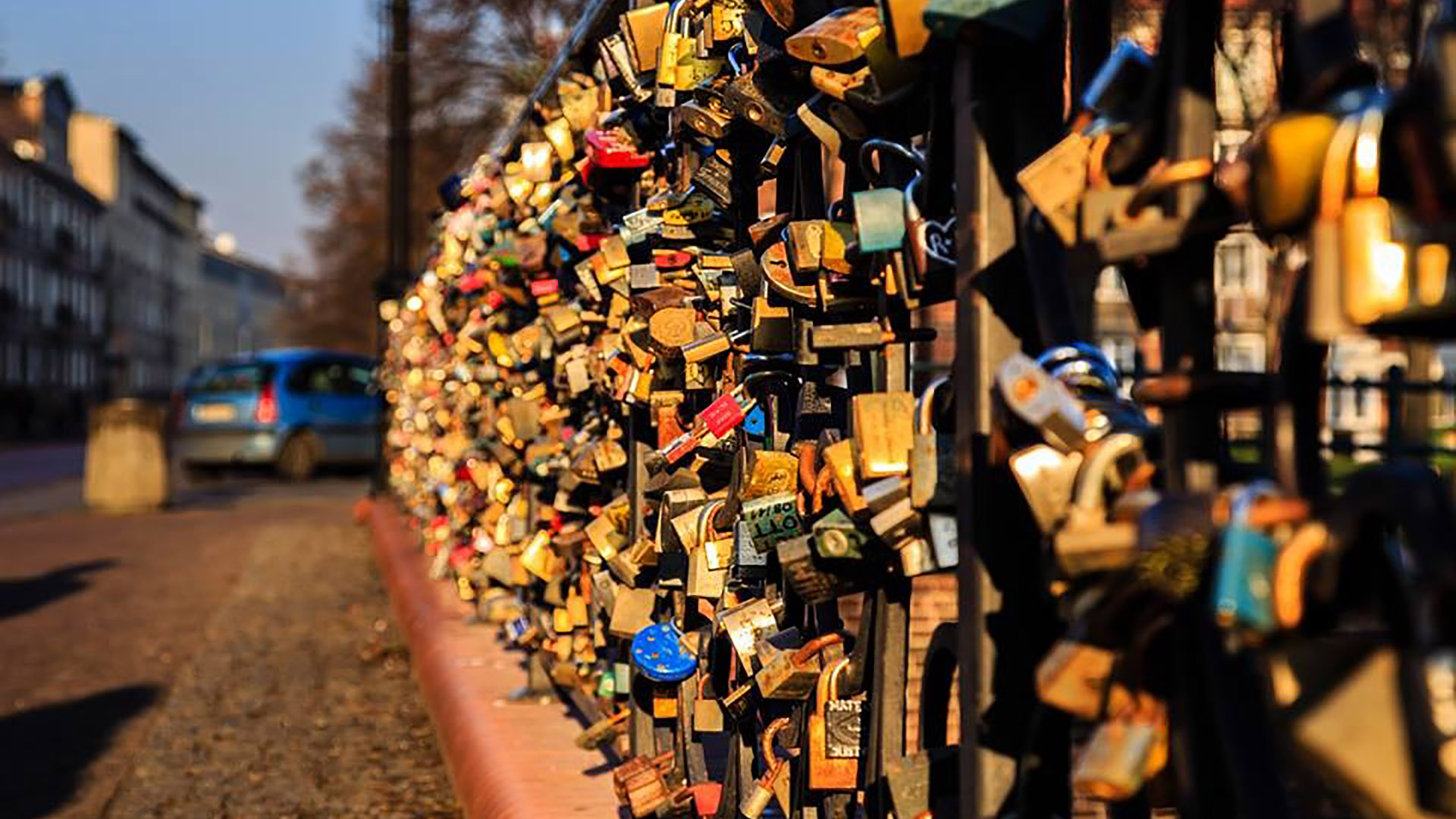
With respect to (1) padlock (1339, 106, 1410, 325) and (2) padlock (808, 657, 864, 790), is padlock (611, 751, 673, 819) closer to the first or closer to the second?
(2) padlock (808, 657, 864, 790)

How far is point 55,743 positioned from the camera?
668 centimetres

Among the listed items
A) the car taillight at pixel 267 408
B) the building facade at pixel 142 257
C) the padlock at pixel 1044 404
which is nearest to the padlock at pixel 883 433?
the padlock at pixel 1044 404

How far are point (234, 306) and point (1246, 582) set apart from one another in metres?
162

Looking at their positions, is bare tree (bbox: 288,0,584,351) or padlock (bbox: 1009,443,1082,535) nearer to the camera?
padlock (bbox: 1009,443,1082,535)

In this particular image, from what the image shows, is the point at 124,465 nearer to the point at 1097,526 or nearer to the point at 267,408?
the point at 267,408

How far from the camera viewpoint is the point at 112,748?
657 cm

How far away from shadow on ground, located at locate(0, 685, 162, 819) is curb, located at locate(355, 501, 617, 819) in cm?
113

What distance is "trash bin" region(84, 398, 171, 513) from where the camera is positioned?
19.4 m

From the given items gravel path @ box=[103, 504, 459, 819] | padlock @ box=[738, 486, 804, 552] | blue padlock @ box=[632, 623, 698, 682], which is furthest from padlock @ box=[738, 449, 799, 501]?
gravel path @ box=[103, 504, 459, 819]

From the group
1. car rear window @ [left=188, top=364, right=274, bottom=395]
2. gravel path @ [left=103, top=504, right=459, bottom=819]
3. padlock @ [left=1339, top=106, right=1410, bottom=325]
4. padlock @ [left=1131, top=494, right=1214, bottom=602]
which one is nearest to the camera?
padlock @ [left=1339, top=106, right=1410, bottom=325]

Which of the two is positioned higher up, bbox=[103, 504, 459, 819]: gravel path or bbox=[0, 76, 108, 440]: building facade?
bbox=[0, 76, 108, 440]: building facade

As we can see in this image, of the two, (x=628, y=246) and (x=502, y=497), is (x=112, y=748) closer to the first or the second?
(x=502, y=497)

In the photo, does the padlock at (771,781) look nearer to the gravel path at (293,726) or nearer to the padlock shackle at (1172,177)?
the padlock shackle at (1172,177)

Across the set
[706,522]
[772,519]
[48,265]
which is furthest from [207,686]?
[48,265]
